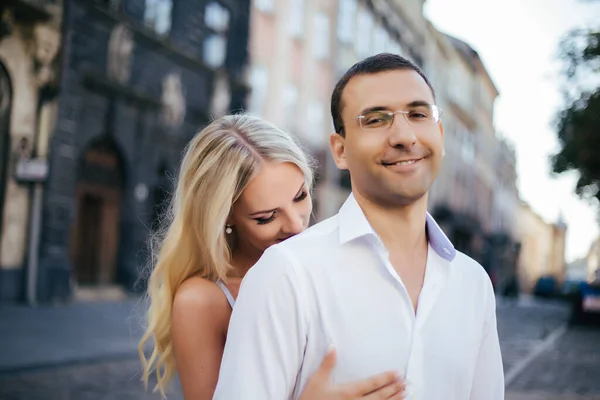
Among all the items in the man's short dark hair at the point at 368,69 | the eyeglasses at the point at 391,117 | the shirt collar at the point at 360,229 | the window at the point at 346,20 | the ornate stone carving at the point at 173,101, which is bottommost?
the shirt collar at the point at 360,229

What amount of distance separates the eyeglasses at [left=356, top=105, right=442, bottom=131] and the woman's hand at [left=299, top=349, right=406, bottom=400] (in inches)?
20.0

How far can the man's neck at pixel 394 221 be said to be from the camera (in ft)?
5.72

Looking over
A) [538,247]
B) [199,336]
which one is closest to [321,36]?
[199,336]

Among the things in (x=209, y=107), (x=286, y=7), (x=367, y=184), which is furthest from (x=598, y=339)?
(x=367, y=184)

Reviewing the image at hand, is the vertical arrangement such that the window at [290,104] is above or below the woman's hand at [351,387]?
above

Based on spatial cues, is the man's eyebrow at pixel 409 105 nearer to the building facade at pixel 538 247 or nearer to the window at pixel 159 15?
the window at pixel 159 15

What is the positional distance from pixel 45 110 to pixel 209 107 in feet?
21.5

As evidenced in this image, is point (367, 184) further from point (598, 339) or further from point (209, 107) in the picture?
point (209, 107)

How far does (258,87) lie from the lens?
24.5m

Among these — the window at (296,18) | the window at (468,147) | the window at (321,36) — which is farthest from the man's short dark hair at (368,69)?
the window at (468,147)

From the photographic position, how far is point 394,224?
175cm

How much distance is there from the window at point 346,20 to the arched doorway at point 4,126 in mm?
17836

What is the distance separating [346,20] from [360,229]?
30.7 meters

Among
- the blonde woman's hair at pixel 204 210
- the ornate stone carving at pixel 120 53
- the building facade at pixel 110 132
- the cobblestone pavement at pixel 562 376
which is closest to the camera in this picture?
the blonde woman's hair at pixel 204 210
